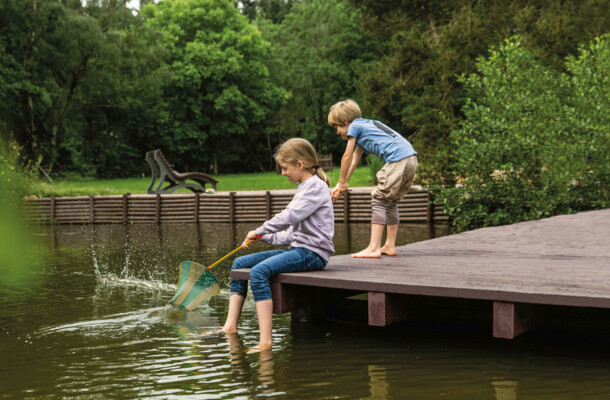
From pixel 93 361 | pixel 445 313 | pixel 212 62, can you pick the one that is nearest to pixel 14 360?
pixel 93 361

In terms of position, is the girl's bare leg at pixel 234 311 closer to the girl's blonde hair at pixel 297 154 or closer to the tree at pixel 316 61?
the girl's blonde hair at pixel 297 154

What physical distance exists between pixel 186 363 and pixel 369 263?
201 cm

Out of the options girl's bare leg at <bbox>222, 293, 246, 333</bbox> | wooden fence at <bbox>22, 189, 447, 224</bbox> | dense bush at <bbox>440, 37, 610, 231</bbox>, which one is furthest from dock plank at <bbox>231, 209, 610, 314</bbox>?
wooden fence at <bbox>22, 189, 447, 224</bbox>

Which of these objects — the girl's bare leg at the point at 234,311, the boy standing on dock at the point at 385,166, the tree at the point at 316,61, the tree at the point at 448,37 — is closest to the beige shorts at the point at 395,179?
the boy standing on dock at the point at 385,166

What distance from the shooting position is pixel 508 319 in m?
4.97

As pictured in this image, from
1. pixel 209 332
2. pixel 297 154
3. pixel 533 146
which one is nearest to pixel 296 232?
pixel 297 154

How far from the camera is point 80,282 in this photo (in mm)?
10430

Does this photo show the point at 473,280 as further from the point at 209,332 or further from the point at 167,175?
the point at 167,175

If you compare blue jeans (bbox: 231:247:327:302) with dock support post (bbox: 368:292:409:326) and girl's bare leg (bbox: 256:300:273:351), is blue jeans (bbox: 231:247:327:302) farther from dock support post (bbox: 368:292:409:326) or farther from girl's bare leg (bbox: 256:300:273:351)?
dock support post (bbox: 368:292:409:326)

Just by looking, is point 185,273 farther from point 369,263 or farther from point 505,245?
point 505,245

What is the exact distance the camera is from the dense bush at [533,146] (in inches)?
606

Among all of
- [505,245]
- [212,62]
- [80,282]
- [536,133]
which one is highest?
[212,62]

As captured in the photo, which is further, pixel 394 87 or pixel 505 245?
pixel 394 87

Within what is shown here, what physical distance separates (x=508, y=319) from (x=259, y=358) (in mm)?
1844
